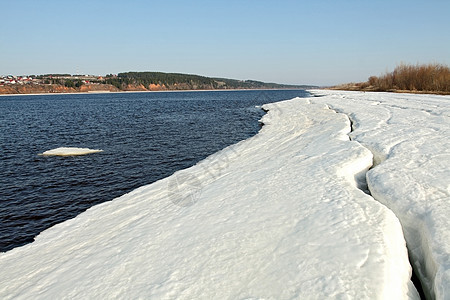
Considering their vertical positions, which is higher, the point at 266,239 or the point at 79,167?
the point at 266,239

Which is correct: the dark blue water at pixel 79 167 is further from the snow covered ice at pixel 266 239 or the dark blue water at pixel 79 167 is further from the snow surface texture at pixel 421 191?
the snow surface texture at pixel 421 191

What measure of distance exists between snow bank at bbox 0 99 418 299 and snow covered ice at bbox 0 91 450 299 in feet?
0.07

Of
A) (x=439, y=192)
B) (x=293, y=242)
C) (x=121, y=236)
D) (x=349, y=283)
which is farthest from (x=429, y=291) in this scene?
(x=121, y=236)

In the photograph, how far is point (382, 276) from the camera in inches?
134

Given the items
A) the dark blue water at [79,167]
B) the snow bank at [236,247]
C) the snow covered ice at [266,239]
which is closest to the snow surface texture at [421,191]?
the snow covered ice at [266,239]

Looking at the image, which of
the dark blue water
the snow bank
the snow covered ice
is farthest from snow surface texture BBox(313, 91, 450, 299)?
the dark blue water

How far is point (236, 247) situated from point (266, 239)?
504mm

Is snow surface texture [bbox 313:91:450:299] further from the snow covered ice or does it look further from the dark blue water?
the dark blue water

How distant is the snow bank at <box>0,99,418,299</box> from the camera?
3629 millimetres

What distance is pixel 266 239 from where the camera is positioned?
15.3 feet

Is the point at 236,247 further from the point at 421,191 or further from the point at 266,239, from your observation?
the point at 421,191

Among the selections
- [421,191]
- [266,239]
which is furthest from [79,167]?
[421,191]

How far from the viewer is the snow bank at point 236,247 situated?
11.9 ft

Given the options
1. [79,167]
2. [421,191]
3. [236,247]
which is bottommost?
[79,167]
